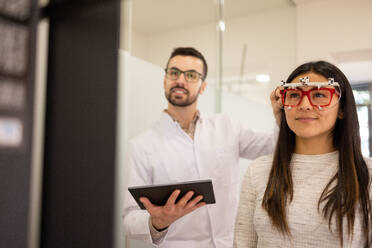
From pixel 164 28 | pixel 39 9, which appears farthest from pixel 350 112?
pixel 39 9

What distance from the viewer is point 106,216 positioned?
5.09 feet

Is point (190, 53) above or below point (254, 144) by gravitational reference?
above

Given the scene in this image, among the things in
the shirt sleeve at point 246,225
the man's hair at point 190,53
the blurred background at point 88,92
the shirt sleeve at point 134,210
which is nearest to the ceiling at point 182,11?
the blurred background at point 88,92

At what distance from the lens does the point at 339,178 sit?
4.26ft

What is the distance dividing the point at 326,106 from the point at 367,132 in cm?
72

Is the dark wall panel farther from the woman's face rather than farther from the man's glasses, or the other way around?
the woman's face

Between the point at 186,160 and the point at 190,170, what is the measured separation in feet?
0.17

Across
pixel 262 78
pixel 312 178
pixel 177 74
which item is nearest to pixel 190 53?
pixel 177 74

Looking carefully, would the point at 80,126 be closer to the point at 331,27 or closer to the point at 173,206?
the point at 173,206

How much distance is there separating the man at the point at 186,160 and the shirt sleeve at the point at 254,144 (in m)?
0.01

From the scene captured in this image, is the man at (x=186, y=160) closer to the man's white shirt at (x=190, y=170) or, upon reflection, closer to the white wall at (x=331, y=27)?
the man's white shirt at (x=190, y=170)

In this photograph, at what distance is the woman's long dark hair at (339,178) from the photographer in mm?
1241

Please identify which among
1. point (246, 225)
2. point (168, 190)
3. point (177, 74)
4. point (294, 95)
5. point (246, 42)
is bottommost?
point (246, 225)

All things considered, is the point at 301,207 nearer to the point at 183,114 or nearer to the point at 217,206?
the point at 217,206
